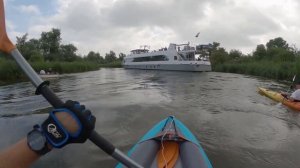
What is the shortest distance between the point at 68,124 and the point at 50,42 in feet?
251

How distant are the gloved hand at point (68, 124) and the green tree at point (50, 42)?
74100 millimetres

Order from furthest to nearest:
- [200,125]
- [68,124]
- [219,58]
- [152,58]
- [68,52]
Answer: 1. [68,52]
2. [219,58]
3. [152,58]
4. [200,125]
5. [68,124]

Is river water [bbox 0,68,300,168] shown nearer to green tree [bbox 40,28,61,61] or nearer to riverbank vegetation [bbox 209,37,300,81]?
riverbank vegetation [bbox 209,37,300,81]

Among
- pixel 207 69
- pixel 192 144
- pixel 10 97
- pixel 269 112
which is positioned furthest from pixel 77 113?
pixel 207 69

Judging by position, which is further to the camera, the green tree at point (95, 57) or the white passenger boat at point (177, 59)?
the green tree at point (95, 57)

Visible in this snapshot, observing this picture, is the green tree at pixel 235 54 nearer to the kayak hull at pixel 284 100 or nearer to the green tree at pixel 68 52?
the green tree at pixel 68 52

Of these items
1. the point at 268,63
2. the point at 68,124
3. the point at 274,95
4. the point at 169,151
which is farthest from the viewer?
the point at 268,63

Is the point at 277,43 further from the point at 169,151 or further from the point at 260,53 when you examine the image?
the point at 169,151

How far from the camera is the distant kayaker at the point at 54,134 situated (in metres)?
1.46

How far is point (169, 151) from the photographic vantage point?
433 cm

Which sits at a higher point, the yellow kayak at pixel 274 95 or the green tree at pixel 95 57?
the green tree at pixel 95 57

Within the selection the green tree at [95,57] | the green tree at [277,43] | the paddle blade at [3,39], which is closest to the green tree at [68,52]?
the green tree at [95,57]

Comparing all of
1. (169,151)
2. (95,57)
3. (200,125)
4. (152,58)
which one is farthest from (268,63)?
(95,57)

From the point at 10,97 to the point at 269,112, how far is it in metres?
13.3
